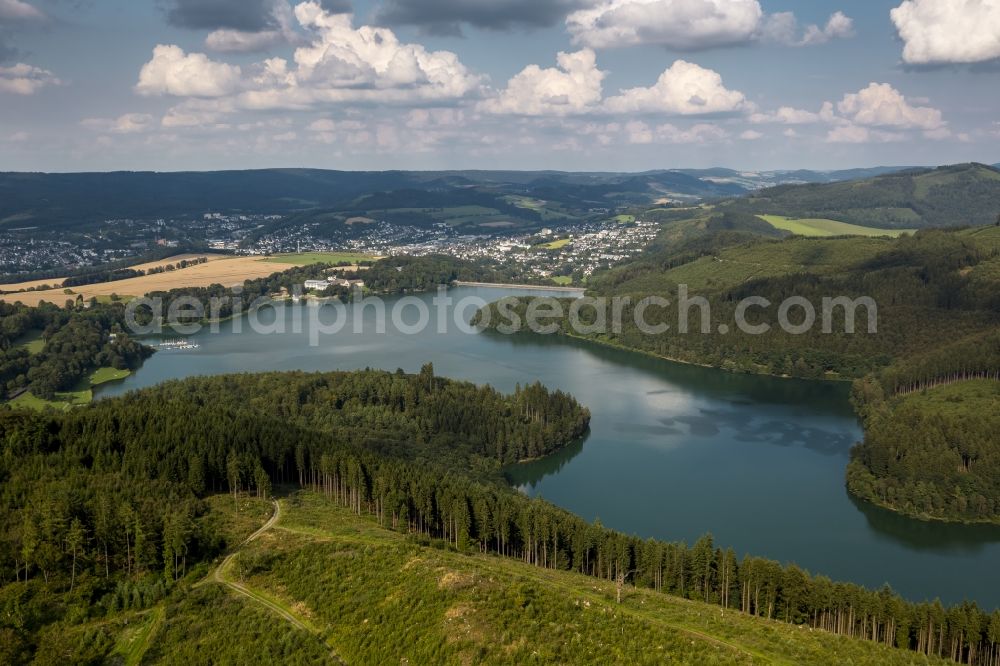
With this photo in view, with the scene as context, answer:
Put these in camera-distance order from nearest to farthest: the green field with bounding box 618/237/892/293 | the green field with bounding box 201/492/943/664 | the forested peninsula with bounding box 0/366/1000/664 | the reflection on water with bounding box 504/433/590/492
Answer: the green field with bounding box 201/492/943/664, the forested peninsula with bounding box 0/366/1000/664, the reflection on water with bounding box 504/433/590/492, the green field with bounding box 618/237/892/293

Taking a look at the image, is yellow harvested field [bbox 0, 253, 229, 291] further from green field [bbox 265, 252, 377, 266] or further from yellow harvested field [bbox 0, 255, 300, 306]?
green field [bbox 265, 252, 377, 266]

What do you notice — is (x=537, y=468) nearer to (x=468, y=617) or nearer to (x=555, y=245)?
(x=468, y=617)

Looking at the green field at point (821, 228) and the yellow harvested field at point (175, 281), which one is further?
the green field at point (821, 228)

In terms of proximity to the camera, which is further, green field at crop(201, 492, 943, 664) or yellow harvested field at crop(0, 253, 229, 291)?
yellow harvested field at crop(0, 253, 229, 291)

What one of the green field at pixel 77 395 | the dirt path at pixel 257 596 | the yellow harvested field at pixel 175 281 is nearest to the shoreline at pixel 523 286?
the yellow harvested field at pixel 175 281

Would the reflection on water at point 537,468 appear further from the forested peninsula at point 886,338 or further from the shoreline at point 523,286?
the shoreline at point 523,286

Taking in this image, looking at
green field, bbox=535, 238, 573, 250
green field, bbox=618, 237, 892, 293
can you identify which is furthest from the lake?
green field, bbox=535, 238, 573, 250
